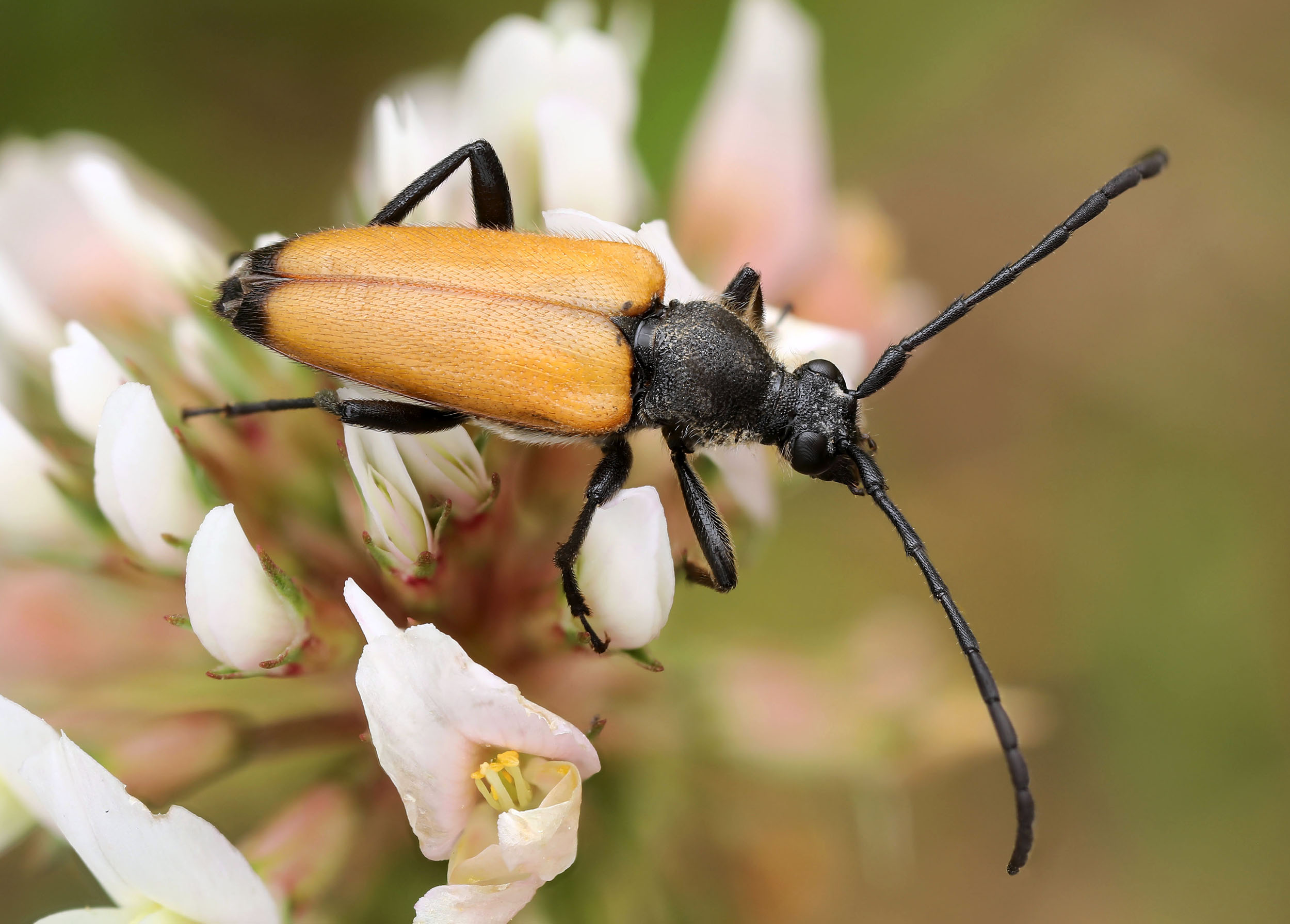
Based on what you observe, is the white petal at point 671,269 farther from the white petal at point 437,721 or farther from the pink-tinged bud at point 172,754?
the pink-tinged bud at point 172,754

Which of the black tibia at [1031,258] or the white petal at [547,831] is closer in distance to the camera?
the white petal at [547,831]

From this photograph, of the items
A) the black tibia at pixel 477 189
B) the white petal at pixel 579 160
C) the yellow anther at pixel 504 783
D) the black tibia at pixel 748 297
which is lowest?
the yellow anther at pixel 504 783

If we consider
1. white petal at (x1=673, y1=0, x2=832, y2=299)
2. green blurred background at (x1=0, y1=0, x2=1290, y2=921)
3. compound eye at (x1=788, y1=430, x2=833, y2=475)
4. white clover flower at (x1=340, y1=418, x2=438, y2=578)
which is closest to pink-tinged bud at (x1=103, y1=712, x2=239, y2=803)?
white clover flower at (x1=340, y1=418, x2=438, y2=578)

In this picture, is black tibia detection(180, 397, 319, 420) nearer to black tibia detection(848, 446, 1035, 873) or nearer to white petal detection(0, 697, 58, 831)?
white petal detection(0, 697, 58, 831)

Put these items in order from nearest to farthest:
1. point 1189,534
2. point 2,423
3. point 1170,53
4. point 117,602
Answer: point 2,423
point 117,602
point 1189,534
point 1170,53

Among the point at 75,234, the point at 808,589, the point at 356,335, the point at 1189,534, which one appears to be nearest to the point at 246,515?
the point at 356,335

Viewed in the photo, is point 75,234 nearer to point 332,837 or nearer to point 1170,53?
point 332,837

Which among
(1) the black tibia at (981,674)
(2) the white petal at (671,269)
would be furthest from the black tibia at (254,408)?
(1) the black tibia at (981,674)
